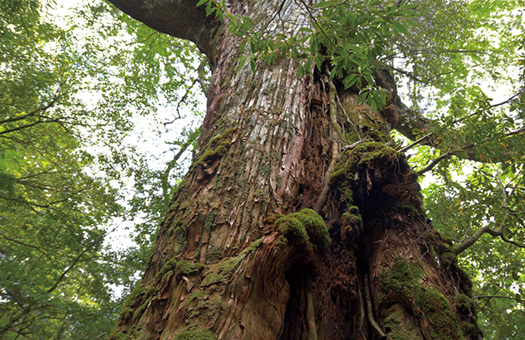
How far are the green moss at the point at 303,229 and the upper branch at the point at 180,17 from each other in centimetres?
379

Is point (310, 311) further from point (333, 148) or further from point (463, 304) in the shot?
point (333, 148)

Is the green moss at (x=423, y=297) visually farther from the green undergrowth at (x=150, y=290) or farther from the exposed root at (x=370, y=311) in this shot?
the green undergrowth at (x=150, y=290)

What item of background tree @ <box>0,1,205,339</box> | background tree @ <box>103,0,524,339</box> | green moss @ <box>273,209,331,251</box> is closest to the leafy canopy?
background tree @ <box>103,0,524,339</box>

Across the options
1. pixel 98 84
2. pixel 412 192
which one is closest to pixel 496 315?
pixel 412 192

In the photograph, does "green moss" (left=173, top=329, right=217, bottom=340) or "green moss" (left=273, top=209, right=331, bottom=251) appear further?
"green moss" (left=273, top=209, right=331, bottom=251)

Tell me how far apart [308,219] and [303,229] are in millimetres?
108

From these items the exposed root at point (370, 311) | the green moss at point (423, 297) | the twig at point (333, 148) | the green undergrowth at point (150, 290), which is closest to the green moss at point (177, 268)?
the green undergrowth at point (150, 290)

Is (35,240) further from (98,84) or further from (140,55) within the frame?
(140,55)

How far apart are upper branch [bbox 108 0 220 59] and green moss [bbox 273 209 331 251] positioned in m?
3.79

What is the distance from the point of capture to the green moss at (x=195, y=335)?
54.1 inches

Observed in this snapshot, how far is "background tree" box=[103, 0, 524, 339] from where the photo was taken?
165cm

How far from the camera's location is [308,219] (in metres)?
1.89

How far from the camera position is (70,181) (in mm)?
7199

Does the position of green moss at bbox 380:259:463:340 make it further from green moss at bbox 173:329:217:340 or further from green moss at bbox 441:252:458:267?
green moss at bbox 173:329:217:340
